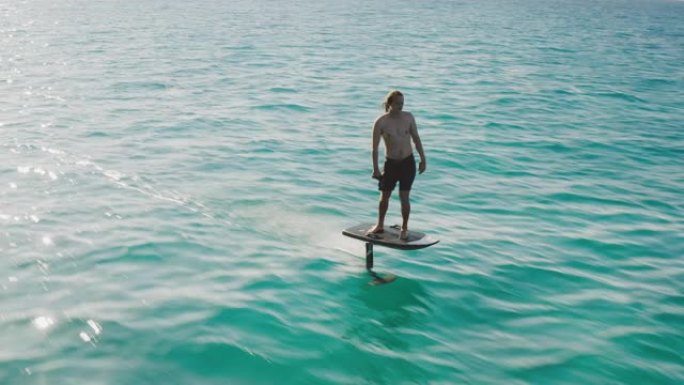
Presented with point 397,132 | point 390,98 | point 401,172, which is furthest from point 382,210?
point 390,98

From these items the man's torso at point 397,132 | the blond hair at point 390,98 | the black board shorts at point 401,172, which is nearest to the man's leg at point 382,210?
the black board shorts at point 401,172

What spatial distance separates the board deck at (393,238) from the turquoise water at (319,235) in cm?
82

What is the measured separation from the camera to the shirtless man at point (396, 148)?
32.5 ft

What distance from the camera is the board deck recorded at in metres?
10.1

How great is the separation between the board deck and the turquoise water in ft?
2.69

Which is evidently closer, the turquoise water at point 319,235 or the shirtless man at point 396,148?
the turquoise water at point 319,235

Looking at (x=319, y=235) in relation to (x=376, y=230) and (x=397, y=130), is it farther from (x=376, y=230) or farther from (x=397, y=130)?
(x=397, y=130)

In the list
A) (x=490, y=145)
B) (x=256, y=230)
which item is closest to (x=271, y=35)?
(x=490, y=145)

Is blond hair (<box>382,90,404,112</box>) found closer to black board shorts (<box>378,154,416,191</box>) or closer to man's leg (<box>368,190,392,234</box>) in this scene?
black board shorts (<box>378,154,416,191</box>)

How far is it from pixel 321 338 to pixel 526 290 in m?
3.74

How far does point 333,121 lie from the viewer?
23203mm

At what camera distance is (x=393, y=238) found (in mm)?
10336

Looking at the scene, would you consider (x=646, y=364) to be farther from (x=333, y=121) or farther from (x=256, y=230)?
(x=333, y=121)

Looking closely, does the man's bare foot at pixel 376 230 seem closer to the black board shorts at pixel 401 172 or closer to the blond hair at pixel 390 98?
the black board shorts at pixel 401 172
